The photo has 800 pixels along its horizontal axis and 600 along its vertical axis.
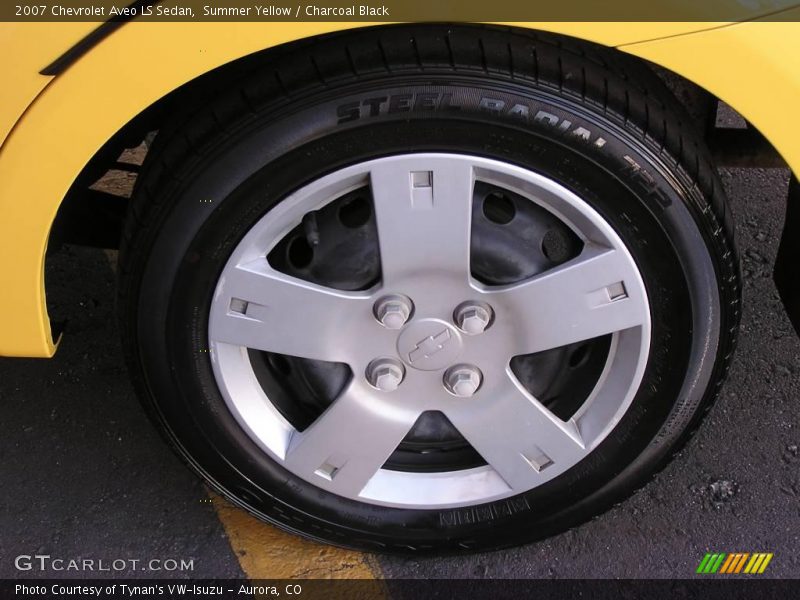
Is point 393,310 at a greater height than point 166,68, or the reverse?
point 166,68

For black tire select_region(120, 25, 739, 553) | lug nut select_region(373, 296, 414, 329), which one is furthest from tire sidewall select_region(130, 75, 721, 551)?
lug nut select_region(373, 296, 414, 329)

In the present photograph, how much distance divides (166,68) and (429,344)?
0.72 meters

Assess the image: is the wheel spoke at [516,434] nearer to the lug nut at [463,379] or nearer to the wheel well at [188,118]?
the lug nut at [463,379]

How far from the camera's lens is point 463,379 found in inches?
65.2

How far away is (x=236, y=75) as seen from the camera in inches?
58.6

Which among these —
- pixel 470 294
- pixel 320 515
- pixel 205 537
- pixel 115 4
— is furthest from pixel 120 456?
pixel 115 4

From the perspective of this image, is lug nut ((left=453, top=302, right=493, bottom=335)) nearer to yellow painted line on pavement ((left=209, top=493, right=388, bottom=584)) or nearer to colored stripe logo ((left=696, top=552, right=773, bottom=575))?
yellow painted line on pavement ((left=209, top=493, right=388, bottom=584))

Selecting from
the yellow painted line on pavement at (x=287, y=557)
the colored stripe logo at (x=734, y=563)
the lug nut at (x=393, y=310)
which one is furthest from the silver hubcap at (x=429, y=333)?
the colored stripe logo at (x=734, y=563)

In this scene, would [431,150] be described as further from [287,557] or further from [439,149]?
[287,557]

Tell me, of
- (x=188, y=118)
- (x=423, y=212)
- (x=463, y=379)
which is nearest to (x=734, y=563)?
(x=463, y=379)

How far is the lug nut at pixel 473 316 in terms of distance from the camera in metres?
1.57

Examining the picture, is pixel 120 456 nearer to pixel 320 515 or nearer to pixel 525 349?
pixel 320 515

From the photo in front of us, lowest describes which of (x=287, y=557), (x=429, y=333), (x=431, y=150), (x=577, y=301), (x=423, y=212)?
(x=287, y=557)

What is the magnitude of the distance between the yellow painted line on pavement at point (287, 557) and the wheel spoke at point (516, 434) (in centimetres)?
44
